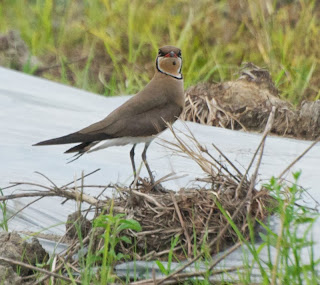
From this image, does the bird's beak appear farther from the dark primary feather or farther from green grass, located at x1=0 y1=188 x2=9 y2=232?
green grass, located at x1=0 y1=188 x2=9 y2=232

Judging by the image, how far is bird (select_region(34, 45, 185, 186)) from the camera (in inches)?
120

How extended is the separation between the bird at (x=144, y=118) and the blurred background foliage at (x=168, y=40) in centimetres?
191

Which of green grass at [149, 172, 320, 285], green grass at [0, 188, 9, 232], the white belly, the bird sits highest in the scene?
the bird

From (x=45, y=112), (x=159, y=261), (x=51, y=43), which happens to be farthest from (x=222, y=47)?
(x=159, y=261)

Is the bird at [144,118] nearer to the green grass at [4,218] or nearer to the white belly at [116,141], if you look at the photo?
the white belly at [116,141]

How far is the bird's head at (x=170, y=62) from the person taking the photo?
3396mm

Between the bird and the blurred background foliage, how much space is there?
6.28ft

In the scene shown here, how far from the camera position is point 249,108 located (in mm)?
4246

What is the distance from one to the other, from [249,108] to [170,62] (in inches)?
37.0

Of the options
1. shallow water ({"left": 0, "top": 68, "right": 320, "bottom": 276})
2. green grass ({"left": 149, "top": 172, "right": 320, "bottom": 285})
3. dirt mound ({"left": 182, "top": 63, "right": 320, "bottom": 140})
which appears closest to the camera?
green grass ({"left": 149, "top": 172, "right": 320, "bottom": 285})

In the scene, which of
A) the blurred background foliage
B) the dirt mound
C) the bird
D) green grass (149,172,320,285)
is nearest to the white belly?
the bird

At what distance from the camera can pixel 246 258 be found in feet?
8.25

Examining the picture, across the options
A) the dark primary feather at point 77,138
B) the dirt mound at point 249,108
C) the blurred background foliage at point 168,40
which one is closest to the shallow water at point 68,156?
the dark primary feather at point 77,138

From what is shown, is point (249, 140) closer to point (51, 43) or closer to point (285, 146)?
point (285, 146)
